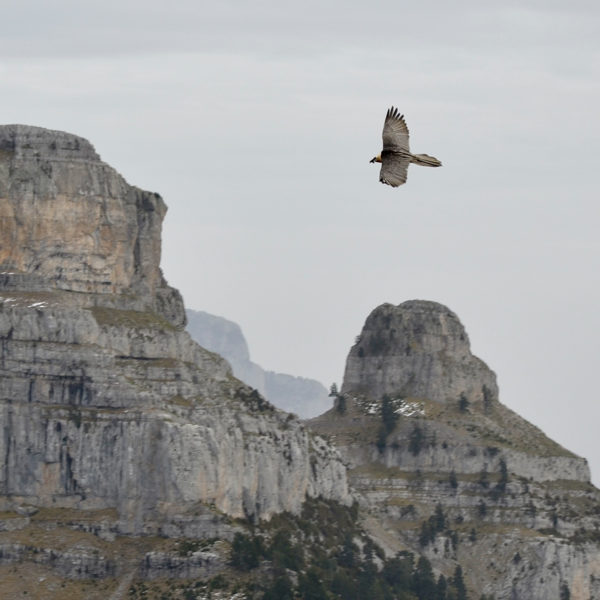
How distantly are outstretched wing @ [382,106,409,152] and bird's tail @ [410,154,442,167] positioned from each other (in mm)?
624

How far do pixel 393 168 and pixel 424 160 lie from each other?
1.51 m

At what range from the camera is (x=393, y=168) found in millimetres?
136000

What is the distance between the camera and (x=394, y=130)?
137m

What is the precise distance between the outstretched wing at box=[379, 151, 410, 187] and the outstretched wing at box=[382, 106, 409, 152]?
1.55 feet

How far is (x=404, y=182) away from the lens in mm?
134750

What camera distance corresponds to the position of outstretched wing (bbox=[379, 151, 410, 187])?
13525 cm

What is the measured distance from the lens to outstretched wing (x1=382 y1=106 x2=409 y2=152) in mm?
137125

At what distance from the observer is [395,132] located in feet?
450

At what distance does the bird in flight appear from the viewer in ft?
446

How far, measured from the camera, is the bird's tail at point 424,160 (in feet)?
443

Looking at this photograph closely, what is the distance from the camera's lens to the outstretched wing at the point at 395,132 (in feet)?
450

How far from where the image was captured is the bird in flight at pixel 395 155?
135875 millimetres

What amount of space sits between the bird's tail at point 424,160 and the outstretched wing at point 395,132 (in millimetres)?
624

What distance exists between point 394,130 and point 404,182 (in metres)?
3.66
